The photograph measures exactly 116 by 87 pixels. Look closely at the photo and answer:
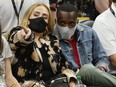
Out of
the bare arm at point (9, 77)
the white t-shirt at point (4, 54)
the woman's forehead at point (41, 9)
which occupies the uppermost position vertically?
the woman's forehead at point (41, 9)

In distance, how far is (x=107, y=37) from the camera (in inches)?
181

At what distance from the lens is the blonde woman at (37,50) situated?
380cm

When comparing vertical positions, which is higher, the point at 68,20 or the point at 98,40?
the point at 68,20

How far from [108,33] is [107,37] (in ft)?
0.16

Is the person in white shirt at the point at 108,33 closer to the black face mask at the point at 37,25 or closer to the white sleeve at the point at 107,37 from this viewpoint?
the white sleeve at the point at 107,37

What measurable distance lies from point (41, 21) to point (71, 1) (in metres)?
2.94

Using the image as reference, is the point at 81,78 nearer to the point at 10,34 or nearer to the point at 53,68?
the point at 53,68

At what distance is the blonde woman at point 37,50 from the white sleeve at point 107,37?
68 centimetres

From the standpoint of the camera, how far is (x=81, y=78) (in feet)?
12.6

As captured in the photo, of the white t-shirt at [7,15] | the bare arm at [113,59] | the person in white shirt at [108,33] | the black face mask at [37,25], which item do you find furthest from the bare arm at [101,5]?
the black face mask at [37,25]

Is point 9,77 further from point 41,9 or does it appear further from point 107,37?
point 107,37

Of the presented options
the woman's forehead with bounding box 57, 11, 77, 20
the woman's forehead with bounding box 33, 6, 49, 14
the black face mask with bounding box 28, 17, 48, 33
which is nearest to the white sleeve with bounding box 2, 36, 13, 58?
the black face mask with bounding box 28, 17, 48, 33

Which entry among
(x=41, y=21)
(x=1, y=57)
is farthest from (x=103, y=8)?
(x=1, y=57)

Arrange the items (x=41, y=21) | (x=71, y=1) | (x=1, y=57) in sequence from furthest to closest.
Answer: (x=71, y=1), (x=41, y=21), (x=1, y=57)
